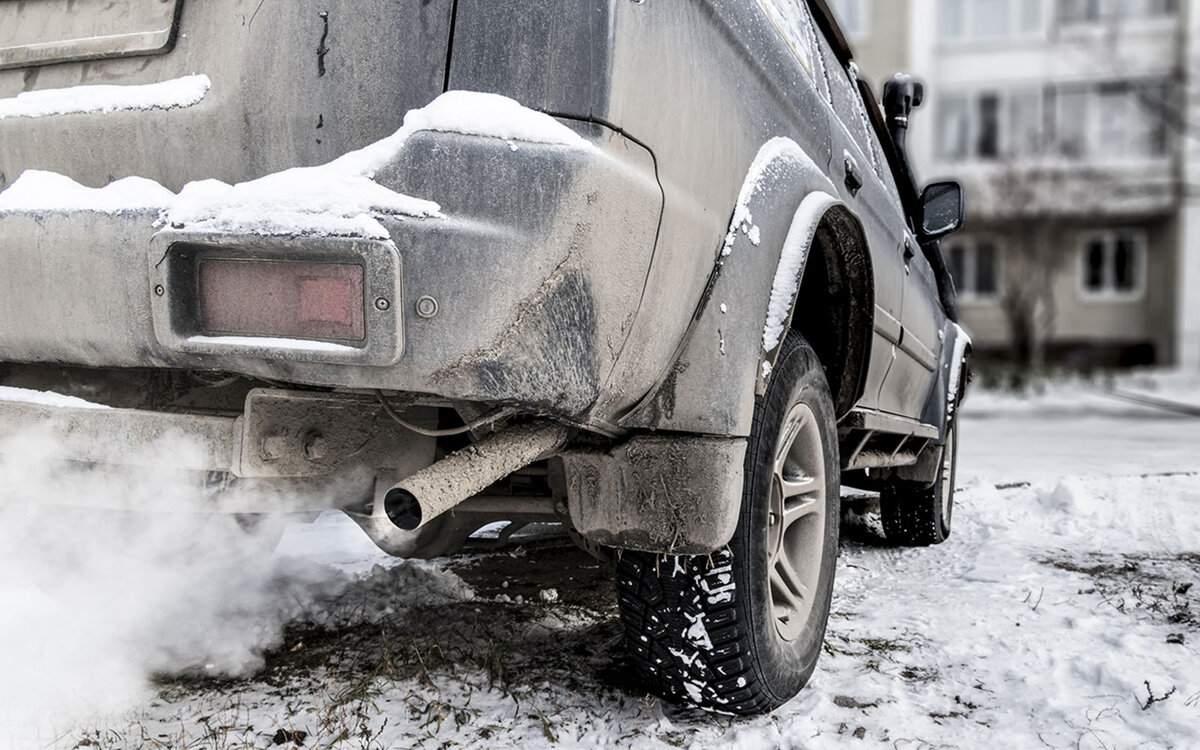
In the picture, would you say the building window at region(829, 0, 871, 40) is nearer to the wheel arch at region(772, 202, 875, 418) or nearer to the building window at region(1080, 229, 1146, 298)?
the building window at region(1080, 229, 1146, 298)

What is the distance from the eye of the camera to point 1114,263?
862 inches

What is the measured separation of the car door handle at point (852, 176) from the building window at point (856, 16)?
21.1 meters

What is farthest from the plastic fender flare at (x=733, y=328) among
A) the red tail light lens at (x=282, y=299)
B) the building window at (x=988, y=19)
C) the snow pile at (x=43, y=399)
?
the building window at (x=988, y=19)

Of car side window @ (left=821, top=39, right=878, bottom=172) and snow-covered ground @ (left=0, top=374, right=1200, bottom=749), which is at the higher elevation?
car side window @ (left=821, top=39, right=878, bottom=172)

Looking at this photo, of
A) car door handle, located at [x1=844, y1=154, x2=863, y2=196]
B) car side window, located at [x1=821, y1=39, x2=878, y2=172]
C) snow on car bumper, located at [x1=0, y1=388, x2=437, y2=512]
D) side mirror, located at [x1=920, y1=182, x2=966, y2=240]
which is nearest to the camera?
snow on car bumper, located at [x1=0, y1=388, x2=437, y2=512]

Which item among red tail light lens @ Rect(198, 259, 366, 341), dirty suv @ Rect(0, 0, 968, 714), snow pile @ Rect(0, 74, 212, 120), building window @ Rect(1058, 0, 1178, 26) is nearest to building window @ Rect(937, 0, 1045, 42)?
building window @ Rect(1058, 0, 1178, 26)

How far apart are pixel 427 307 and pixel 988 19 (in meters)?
24.5

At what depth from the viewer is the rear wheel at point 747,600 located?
194 centimetres

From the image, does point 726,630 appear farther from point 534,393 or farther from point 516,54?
point 516,54

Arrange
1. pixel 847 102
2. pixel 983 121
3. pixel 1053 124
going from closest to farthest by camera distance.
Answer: pixel 847 102
pixel 1053 124
pixel 983 121

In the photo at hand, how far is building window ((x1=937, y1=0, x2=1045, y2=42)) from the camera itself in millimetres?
22031

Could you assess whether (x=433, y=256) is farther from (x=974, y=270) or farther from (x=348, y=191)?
(x=974, y=270)

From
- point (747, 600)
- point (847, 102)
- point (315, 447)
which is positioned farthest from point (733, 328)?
point (847, 102)

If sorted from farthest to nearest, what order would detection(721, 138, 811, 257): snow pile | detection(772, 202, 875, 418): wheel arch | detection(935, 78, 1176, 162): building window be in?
detection(935, 78, 1176, 162): building window, detection(772, 202, 875, 418): wheel arch, detection(721, 138, 811, 257): snow pile
